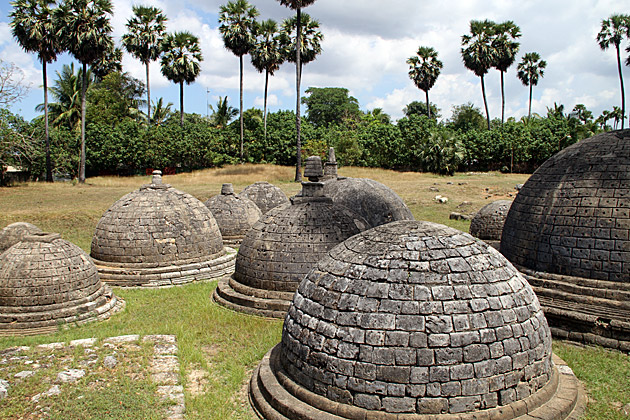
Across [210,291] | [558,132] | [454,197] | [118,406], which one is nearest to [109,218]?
[210,291]

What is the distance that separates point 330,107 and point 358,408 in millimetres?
72912

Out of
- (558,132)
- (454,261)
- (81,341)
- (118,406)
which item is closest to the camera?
(454,261)

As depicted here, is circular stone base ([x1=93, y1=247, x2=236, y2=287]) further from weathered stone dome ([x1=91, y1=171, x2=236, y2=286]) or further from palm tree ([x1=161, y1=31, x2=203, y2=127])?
palm tree ([x1=161, y1=31, x2=203, y2=127])

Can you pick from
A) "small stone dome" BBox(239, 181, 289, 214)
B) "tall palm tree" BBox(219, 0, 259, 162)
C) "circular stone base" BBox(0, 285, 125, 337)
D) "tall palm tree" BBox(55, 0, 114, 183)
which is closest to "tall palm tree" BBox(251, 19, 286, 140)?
"tall palm tree" BBox(219, 0, 259, 162)

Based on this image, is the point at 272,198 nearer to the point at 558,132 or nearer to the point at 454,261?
the point at 454,261

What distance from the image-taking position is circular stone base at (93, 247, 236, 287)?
15.2m

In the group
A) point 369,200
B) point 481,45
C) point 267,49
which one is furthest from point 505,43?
point 369,200

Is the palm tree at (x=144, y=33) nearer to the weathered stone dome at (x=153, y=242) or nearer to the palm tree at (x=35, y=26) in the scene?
the palm tree at (x=35, y=26)

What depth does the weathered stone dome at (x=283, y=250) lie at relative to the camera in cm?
1208

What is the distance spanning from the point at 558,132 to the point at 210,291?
45185mm

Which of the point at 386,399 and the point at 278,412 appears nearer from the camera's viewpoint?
the point at 386,399

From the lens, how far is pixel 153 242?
51.2 feet

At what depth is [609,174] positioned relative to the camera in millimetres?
10477

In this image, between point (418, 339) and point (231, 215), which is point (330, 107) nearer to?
point (231, 215)
